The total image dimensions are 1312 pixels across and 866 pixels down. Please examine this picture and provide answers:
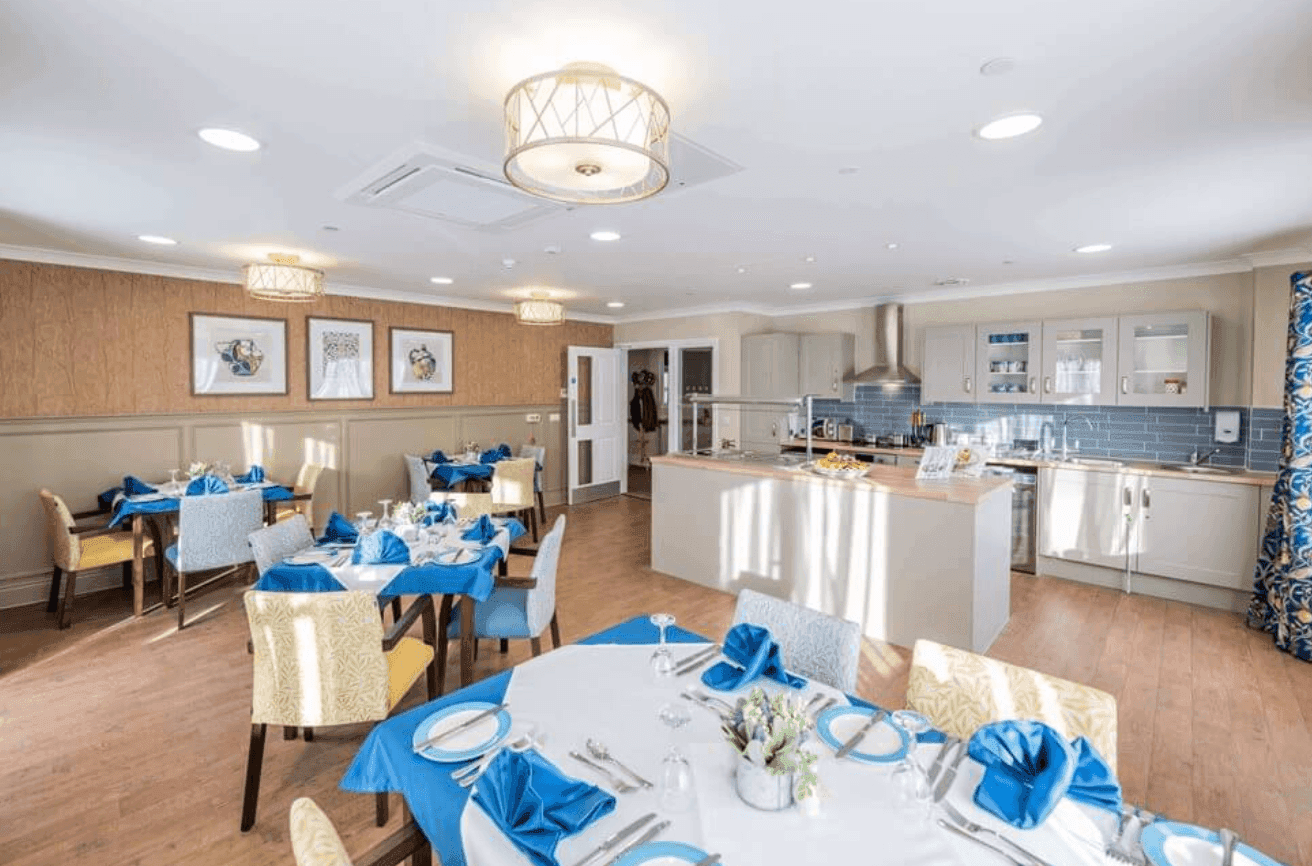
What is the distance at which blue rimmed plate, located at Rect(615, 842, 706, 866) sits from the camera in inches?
43.4

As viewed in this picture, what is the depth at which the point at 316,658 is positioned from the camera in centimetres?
219

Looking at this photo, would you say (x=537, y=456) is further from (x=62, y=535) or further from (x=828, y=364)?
(x=62, y=535)

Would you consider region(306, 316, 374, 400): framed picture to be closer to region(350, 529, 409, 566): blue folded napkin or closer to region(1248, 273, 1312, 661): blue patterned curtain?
region(350, 529, 409, 566): blue folded napkin

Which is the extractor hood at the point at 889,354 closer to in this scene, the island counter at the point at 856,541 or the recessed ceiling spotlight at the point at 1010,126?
the island counter at the point at 856,541

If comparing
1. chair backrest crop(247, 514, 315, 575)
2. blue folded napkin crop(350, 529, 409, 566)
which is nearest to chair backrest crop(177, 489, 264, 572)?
chair backrest crop(247, 514, 315, 575)

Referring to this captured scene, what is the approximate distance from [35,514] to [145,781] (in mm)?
3384

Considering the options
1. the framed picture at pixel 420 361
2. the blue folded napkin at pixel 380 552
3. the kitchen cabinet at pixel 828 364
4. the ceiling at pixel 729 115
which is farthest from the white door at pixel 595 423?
the blue folded napkin at pixel 380 552

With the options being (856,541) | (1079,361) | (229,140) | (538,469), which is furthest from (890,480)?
(538,469)

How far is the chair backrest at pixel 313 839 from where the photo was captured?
3.22ft

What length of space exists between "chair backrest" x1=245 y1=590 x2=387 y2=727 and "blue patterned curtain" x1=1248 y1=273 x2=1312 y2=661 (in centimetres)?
489

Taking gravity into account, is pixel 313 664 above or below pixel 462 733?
below

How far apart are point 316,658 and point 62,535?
324 centimetres

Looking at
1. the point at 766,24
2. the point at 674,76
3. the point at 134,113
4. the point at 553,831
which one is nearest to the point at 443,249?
the point at 134,113

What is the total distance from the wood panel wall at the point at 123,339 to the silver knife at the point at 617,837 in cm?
561
